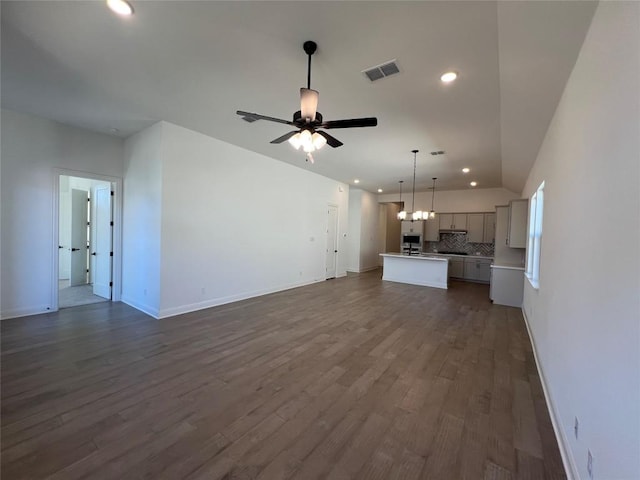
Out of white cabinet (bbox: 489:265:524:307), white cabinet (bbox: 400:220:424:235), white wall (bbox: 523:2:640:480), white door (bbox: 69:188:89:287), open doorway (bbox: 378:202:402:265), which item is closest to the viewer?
white wall (bbox: 523:2:640:480)

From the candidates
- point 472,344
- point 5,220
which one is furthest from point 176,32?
point 472,344

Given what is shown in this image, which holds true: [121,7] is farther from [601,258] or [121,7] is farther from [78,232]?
[78,232]

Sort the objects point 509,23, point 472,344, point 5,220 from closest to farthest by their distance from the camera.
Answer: point 509,23 < point 472,344 < point 5,220

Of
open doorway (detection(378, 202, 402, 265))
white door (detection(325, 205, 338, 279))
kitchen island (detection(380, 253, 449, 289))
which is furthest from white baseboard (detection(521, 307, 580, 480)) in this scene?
open doorway (detection(378, 202, 402, 265))

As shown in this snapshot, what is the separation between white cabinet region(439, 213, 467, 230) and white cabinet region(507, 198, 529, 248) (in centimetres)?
386

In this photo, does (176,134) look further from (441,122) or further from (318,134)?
(441,122)

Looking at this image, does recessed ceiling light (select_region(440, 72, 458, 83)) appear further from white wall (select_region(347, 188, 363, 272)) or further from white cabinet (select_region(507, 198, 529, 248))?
white wall (select_region(347, 188, 363, 272))

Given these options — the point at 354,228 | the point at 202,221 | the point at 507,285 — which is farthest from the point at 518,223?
the point at 202,221

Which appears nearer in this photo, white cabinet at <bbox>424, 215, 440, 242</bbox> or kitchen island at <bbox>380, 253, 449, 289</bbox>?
kitchen island at <bbox>380, 253, 449, 289</bbox>

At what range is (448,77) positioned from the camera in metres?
2.74

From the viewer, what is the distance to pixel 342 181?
28.6ft

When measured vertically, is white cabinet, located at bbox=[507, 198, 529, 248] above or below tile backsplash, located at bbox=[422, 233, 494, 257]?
above

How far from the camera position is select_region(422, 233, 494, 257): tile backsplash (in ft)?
30.0

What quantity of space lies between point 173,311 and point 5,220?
9.15 ft
